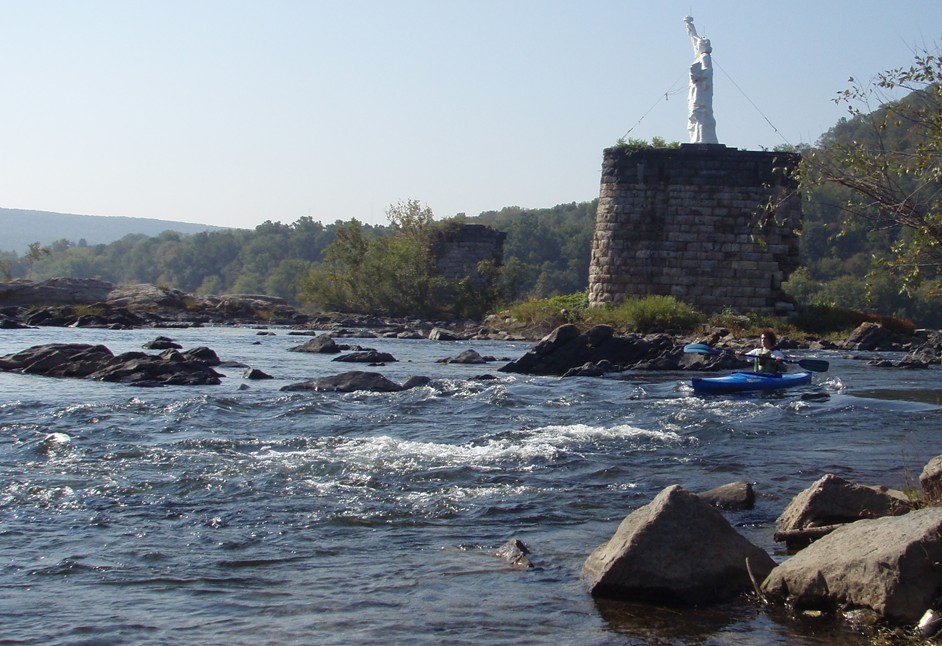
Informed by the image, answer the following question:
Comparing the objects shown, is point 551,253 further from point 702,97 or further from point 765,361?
point 765,361

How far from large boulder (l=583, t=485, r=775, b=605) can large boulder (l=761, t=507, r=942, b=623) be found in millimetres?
224

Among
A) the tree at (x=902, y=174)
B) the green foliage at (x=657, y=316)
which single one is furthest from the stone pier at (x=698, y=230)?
the tree at (x=902, y=174)

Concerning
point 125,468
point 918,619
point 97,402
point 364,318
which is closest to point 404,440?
point 125,468

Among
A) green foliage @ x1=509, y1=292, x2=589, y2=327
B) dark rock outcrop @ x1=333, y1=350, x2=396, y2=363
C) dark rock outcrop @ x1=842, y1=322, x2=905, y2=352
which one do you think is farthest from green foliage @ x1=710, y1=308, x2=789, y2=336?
dark rock outcrop @ x1=333, y1=350, x2=396, y2=363

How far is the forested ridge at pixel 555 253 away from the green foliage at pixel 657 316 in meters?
4.25

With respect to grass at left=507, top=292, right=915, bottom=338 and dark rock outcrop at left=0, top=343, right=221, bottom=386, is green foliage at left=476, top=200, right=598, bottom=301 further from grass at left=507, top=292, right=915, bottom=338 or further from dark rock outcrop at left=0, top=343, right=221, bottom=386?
dark rock outcrop at left=0, top=343, right=221, bottom=386

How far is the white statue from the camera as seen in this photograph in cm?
2880

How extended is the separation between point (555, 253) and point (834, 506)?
68.6 metres

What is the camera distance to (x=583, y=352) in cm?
1995

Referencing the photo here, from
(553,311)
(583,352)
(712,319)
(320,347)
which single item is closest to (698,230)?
(712,319)

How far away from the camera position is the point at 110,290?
39.8 meters

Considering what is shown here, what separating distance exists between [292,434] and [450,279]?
29.9 m

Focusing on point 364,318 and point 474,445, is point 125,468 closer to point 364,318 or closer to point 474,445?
point 474,445

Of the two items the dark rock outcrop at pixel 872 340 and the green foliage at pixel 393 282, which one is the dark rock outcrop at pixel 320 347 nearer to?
the dark rock outcrop at pixel 872 340
